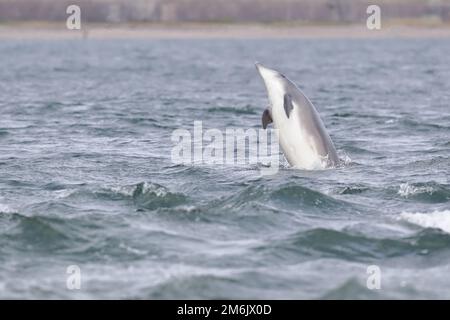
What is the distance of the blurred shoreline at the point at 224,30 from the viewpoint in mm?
118188

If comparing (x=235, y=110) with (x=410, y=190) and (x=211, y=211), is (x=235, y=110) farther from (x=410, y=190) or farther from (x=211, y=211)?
(x=211, y=211)

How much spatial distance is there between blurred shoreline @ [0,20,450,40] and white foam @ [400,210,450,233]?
104 metres

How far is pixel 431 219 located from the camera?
15.5 m

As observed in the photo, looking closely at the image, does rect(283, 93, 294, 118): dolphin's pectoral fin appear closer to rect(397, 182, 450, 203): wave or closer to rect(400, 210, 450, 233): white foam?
rect(397, 182, 450, 203): wave

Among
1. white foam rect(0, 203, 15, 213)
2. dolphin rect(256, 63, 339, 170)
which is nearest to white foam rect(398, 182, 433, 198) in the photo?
→ dolphin rect(256, 63, 339, 170)

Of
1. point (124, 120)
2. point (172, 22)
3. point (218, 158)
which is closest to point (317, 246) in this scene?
point (218, 158)

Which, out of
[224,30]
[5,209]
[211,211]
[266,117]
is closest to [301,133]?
[266,117]

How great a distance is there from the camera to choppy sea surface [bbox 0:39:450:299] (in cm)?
1285

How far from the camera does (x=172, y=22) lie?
122250 mm

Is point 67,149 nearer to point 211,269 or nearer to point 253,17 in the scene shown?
point 211,269

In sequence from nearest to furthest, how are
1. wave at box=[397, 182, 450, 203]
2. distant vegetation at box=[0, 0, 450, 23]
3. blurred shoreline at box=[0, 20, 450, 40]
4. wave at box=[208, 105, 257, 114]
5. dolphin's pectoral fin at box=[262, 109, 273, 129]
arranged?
wave at box=[397, 182, 450, 203]
dolphin's pectoral fin at box=[262, 109, 273, 129]
wave at box=[208, 105, 257, 114]
blurred shoreline at box=[0, 20, 450, 40]
distant vegetation at box=[0, 0, 450, 23]

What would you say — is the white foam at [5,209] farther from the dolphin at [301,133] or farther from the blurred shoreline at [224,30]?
the blurred shoreline at [224,30]

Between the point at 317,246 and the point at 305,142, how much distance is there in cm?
526

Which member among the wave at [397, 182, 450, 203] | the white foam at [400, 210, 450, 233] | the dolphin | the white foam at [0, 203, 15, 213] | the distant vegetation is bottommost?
the distant vegetation
